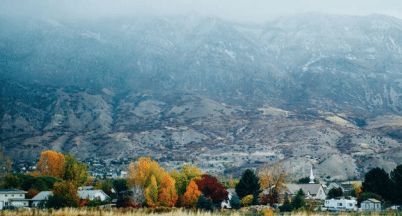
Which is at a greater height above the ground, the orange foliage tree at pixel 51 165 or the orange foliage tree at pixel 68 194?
the orange foliage tree at pixel 51 165

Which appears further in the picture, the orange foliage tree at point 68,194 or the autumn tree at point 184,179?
the autumn tree at point 184,179

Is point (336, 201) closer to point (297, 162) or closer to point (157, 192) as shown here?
point (157, 192)

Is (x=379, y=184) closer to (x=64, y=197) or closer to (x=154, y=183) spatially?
(x=154, y=183)

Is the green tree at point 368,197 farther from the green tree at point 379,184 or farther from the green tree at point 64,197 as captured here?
the green tree at point 64,197

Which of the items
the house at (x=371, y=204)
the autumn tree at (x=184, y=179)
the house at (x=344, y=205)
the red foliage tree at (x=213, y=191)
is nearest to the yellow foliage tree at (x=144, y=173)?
the autumn tree at (x=184, y=179)

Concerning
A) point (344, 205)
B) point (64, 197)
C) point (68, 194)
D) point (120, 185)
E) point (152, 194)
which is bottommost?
point (64, 197)

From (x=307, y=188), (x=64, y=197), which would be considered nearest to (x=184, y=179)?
(x=64, y=197)

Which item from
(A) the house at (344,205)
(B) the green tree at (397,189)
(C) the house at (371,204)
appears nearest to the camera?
(C) the house at (371,204)

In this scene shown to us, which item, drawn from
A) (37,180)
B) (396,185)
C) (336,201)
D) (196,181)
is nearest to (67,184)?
(196,181)

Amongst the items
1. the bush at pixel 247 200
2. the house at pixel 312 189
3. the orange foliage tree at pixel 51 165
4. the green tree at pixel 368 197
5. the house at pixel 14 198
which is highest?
the orange foliage tree at pixel 51 165

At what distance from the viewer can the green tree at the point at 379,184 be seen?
280 ft

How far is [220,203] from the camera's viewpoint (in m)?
79.4

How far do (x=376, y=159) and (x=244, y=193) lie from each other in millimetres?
105342

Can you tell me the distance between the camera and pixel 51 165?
12656 centimetres
